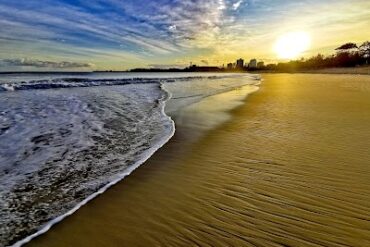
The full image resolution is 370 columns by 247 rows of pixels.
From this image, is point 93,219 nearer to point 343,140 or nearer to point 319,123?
point 343,140

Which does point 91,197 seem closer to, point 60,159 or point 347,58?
point 60,159

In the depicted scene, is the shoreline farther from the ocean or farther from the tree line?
the tree line

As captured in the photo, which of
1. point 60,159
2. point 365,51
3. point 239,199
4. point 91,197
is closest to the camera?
point 239,199

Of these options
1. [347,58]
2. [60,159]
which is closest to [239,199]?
[60,159]

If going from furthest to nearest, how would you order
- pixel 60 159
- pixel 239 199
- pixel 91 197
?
1. pixel 60 159
2. pixel 91 197
3. pixel 239 199

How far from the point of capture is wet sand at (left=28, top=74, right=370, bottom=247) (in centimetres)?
284

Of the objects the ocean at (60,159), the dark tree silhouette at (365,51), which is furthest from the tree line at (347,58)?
the ocean at (60,159)

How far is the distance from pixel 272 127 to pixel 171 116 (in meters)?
3.68

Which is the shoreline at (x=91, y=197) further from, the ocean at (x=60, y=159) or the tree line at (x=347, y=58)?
the tree line at (x=347, y=58)

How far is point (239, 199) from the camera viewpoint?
11.8 feet

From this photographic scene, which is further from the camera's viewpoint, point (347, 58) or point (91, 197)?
point (347, 58)

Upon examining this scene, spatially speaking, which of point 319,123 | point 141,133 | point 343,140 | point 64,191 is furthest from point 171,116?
point 64,191

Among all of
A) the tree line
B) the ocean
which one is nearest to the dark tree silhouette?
the tree line

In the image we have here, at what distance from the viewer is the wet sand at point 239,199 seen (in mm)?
2838
